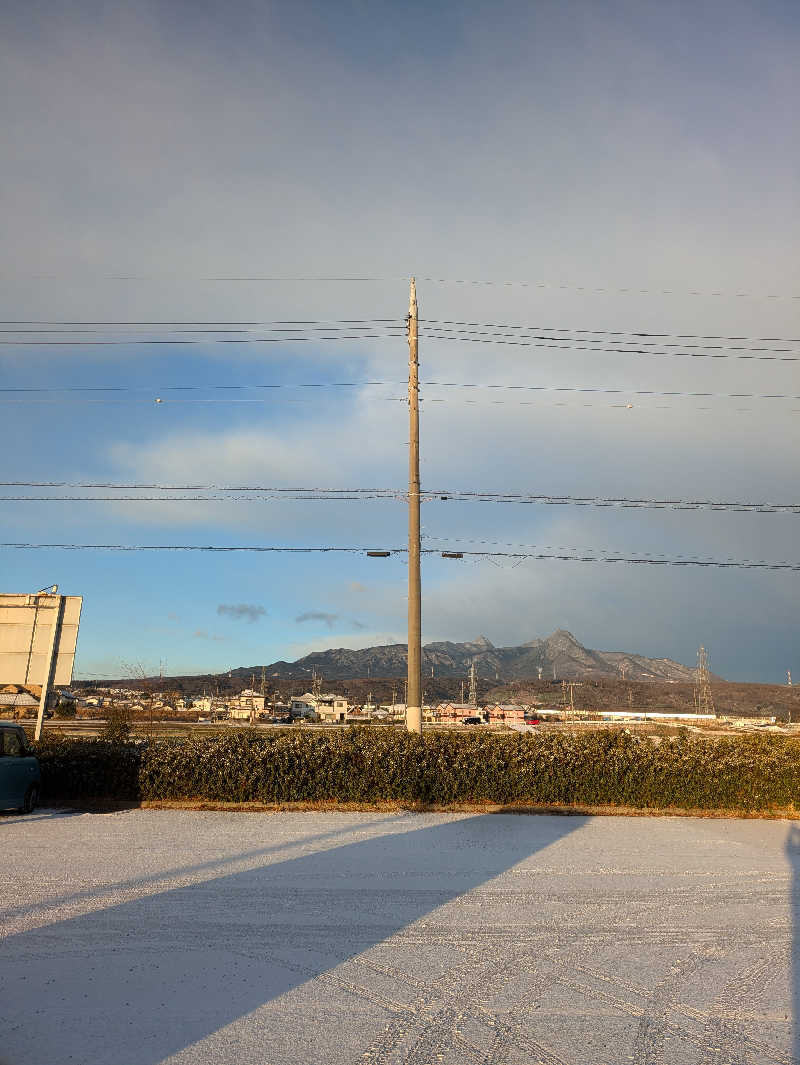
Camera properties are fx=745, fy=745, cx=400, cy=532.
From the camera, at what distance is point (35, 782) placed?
14875 millimetres

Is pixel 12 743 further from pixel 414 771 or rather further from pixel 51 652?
pixel 414 771

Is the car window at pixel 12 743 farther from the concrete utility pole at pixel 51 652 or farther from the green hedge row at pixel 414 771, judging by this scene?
the concrete utility pole at pixel 51 652

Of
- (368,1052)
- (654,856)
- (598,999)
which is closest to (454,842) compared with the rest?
(654,856)

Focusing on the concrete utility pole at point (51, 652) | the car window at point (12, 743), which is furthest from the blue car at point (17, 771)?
Result: the concrete utility pole at point (51, 652)

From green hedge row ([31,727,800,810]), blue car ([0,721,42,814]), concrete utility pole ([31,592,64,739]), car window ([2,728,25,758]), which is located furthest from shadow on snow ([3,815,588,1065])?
concrete utility pole ([31,592,64,739])

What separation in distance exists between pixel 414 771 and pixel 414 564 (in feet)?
17.0

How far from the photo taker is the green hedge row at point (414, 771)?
53.9 feet

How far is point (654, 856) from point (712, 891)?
2165mm

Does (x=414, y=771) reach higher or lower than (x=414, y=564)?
lower

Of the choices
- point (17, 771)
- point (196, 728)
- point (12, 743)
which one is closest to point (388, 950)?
point (17, 771)

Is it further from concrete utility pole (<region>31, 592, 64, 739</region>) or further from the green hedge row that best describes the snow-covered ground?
concrete utility pole (<region>31, 592, 64, 739</region>)

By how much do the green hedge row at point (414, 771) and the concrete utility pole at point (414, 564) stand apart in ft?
3.17

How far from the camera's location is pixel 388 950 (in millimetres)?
7195

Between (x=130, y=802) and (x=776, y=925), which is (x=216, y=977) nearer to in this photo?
(x=776, y=925)
